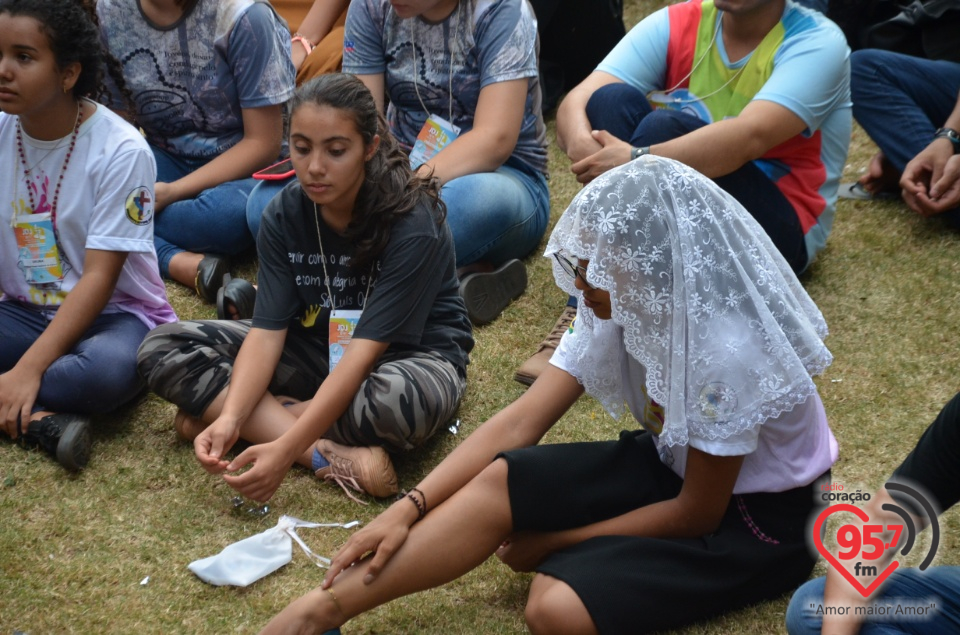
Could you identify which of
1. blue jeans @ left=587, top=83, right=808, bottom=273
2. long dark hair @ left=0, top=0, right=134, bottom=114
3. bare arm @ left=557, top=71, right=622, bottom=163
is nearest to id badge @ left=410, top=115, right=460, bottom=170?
bare arm @ left=557, top=71, right=622, bottom=163

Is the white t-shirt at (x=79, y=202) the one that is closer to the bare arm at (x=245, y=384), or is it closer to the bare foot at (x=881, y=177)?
the bare arm at (x=245, y=384)

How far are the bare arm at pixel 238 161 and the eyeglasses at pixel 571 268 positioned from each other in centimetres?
184

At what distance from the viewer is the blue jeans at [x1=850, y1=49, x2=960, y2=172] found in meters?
3.69

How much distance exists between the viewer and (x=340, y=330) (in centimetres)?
267

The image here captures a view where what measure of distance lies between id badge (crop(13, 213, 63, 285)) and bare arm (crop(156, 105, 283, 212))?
715 millimetres

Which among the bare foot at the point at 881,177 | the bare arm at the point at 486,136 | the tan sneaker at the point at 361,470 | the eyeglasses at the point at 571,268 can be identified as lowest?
the bare foot at the point at 881,177

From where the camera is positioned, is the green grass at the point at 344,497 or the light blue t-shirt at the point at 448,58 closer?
the green grass at the point at 344,497

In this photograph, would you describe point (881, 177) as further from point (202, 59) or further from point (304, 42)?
point (202, 59)

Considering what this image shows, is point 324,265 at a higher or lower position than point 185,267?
higher

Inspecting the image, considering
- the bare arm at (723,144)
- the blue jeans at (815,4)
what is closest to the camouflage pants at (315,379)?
the bare arm at (723,144)

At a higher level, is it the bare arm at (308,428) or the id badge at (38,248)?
the id badge at (38,248)

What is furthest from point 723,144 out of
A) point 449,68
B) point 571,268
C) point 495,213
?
point 571,268

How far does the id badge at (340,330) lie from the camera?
2.67 m

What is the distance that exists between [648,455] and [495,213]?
4.29 ft
